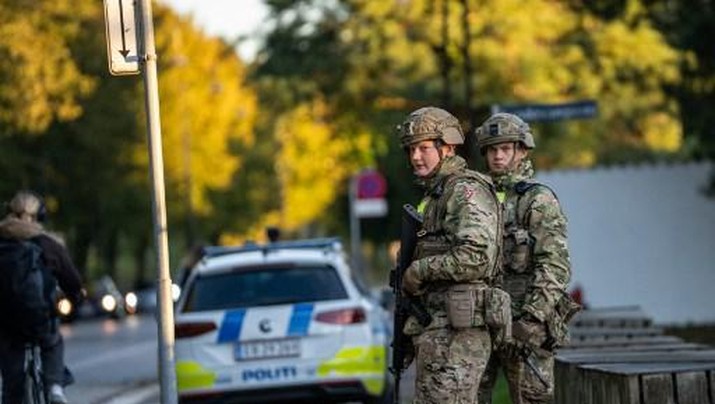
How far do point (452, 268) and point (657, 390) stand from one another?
178 cm

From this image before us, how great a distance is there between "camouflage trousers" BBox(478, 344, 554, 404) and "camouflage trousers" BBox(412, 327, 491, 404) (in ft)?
3.48

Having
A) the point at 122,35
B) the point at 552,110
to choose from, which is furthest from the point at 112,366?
the point at 122,35

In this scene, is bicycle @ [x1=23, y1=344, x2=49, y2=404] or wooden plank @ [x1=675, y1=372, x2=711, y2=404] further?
bicycle @ [x1=23, y1=344, x2=49, y2=404]

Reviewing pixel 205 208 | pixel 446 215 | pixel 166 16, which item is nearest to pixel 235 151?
pixel 205 208

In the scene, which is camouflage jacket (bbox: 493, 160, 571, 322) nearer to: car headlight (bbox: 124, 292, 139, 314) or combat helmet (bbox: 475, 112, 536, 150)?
combat helmet (bbox: 475, 112, 536, 150)

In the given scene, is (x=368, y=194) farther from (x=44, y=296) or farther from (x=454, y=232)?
(x=454, y=232)

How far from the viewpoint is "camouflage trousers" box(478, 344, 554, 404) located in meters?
10.1

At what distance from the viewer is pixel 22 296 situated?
13.0 meters

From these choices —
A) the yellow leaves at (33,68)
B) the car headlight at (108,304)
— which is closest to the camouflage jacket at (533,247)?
the car headlight at (108,304)

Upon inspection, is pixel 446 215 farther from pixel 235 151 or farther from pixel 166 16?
pixel 235 151

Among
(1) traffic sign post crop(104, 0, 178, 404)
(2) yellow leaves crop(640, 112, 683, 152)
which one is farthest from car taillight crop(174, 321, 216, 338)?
(2) yellow leaves crop(640, 112, 683, 152)

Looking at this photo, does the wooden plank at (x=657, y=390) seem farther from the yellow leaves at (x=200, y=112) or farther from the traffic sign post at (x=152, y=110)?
the yellow leaves at (x=200, y=112)

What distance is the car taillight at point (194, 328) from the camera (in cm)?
1552

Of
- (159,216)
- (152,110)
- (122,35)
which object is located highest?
(122,35)
